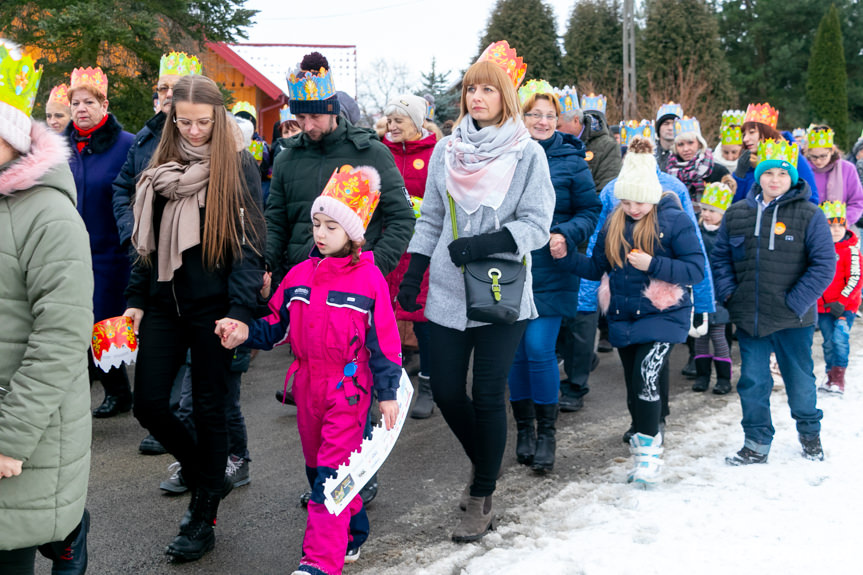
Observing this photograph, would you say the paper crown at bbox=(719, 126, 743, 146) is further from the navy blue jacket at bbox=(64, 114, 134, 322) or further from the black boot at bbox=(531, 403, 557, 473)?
the navy blue jacket at bbox=(64, 114, 134, 322)

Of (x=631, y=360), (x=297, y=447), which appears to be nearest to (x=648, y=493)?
(x=631, y=360)

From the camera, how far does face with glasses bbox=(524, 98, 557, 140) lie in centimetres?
533

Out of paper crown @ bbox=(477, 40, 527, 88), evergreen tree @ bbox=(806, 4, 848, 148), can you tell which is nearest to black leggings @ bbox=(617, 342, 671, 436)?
paper crown @ bbox=(477, 40, 527, 88)

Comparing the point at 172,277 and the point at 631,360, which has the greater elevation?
the point at 172,277

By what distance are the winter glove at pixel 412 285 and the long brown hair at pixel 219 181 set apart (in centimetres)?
78

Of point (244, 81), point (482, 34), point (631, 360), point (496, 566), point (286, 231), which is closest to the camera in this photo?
point (496, 566)

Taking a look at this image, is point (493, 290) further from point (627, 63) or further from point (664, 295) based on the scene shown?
point (627, 63)

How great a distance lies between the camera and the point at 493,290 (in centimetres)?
404

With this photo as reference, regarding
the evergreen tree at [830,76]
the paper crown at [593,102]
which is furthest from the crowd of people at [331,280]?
the evergreen tree at [830,76]

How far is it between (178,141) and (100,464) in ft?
8.04

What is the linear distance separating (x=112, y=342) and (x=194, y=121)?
1.12m

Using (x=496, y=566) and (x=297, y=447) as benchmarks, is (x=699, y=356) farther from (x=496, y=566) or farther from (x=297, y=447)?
(x=496, y=566)

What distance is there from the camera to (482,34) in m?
27.7

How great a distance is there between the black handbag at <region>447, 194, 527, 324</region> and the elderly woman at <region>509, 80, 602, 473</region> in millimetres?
1132
